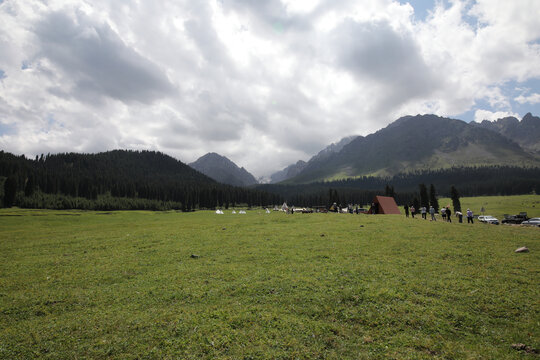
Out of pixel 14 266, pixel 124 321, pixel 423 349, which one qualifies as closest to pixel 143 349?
pixel 124 321

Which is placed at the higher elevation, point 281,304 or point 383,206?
point 383,206

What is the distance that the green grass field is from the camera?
28.5 feet

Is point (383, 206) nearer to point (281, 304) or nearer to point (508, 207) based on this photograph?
point (281, 304)

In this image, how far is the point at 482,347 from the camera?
27.7 ft

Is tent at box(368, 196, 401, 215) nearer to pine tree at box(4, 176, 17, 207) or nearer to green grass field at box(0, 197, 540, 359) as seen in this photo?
green grass field at box(0, 197, 540, 359)

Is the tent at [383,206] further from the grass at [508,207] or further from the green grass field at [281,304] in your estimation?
the grass at [508,207]

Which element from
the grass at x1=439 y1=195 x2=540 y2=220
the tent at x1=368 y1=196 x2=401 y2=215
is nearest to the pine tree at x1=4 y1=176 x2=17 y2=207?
the tent at x1=368 y1=196 x2=401 y2=215

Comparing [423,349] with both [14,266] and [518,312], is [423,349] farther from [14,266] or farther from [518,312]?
[14,266]

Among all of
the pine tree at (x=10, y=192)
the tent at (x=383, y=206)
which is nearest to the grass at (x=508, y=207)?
the tent at (x=383, y=206)

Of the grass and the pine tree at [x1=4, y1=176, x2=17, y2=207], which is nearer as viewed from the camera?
the grass

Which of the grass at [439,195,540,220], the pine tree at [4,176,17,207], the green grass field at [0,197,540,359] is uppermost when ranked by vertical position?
the pine tree at [4,176,17,207]

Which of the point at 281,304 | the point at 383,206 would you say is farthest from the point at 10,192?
the point at 281,304

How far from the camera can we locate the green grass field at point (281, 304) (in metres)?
8.69

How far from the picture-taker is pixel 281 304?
37.9 ft
